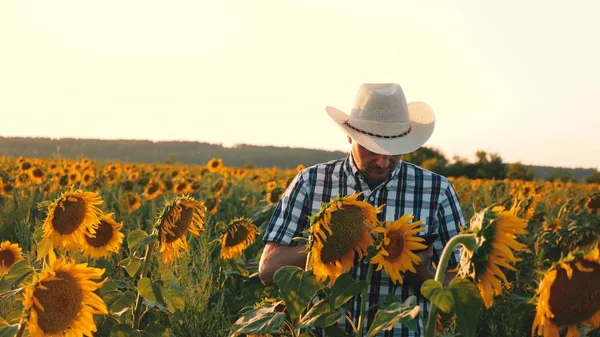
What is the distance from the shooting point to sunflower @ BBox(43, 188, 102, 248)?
290 cm

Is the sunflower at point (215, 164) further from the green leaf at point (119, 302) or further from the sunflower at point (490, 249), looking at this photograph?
the sunflower at point (490, 249)

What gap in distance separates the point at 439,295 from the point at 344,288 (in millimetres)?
410

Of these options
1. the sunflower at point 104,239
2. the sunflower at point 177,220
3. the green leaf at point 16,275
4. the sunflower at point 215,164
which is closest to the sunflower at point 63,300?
the green leaf at point 16,275

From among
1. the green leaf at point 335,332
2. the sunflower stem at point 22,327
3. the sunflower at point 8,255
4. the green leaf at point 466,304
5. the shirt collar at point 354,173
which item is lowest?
the sunflower at point 8,255

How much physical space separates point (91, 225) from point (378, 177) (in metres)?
1.29

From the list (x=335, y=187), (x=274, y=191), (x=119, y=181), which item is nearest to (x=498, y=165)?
(x=119, y=181)

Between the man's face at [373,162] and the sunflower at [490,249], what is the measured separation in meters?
1.51

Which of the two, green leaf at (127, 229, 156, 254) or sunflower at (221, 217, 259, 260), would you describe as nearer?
green leaf at (127, 229, 156, 254)

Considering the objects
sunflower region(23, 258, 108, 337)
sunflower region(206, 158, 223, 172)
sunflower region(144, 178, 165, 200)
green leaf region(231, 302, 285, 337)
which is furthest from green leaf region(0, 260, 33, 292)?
sunflower region(206, 158, 223, 172)

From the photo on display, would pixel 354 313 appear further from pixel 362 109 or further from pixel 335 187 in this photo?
pixel 362 109

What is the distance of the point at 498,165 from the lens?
30938 mm

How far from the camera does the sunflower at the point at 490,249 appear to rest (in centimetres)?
138

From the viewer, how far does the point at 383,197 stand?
10.4 feet

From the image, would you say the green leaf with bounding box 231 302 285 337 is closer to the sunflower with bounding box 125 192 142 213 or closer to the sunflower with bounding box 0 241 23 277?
the sunflower with bounding box 0 241 23 277
